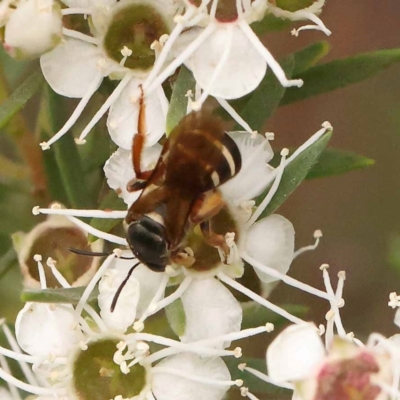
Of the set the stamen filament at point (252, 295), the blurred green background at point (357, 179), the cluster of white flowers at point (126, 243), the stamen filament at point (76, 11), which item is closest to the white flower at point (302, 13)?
the cluster of white flowers at point (126, 243)

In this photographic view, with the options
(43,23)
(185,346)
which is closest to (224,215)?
(185,346)

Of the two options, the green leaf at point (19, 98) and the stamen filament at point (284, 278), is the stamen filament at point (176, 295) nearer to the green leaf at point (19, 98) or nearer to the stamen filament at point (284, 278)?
the stamen filament at point (284, 278)

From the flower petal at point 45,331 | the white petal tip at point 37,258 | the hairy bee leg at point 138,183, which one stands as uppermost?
the hairy bee leg at point 138,183

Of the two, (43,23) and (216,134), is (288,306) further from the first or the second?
(43,23)

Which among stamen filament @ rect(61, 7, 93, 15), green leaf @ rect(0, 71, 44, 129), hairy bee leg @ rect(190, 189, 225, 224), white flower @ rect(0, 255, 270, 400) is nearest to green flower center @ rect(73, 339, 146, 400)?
white flower @ rect(0, 255, 270, 400)

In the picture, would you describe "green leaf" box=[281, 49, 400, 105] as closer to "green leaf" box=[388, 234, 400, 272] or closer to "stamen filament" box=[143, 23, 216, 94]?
"stamen filament" box=[143, 23, 216, 94]

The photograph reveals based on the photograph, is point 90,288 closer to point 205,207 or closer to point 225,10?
point 205,207

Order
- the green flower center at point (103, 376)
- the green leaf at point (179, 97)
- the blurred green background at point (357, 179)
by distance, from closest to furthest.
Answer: the green leaf at point (179, 97) → the green flower center at point (103, 376) → the blurred green background at point (357, 179)

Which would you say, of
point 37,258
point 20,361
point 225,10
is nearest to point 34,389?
point 20,361
